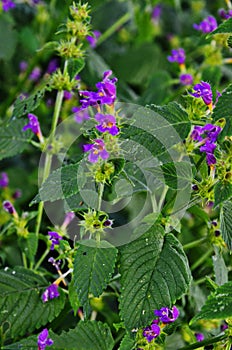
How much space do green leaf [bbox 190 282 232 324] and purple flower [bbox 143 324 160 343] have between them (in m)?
0.06

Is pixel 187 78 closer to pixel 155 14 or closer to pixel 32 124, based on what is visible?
pixel 32 124

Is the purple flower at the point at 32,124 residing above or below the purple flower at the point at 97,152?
above

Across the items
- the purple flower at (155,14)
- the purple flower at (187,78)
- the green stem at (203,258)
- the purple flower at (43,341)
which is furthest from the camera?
the purple flower at (155,14)

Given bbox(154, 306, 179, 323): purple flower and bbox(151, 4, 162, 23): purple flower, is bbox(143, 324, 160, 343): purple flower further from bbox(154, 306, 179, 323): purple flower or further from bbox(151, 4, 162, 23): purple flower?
bbox(151, 4, 162, 23): purple flower

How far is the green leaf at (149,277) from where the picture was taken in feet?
2.76

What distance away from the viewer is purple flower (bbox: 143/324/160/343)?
85 centimetres

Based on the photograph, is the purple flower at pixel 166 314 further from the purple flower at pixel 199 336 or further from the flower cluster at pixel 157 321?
the purple flower at pixel 199 336

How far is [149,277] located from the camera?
0.86 meters

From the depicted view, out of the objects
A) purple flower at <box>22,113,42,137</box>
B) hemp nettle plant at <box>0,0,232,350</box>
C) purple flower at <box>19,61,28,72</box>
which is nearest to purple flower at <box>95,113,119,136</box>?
hemp nettle plant at <box>0,0,232,350</box>

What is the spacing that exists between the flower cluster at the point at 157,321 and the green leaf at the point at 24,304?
18 centimetres

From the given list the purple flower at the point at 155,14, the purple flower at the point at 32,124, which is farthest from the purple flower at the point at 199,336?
the purple flower at the point at 155,14

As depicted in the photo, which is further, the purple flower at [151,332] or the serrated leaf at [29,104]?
the serrated leaf at [29,104]

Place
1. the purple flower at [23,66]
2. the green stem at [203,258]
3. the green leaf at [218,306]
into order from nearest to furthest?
1. the green leaf at [218,306]
2. the green stem at [203,258]
3. the purple flower at [23,66]

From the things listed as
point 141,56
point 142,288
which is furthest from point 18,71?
point 142,288
